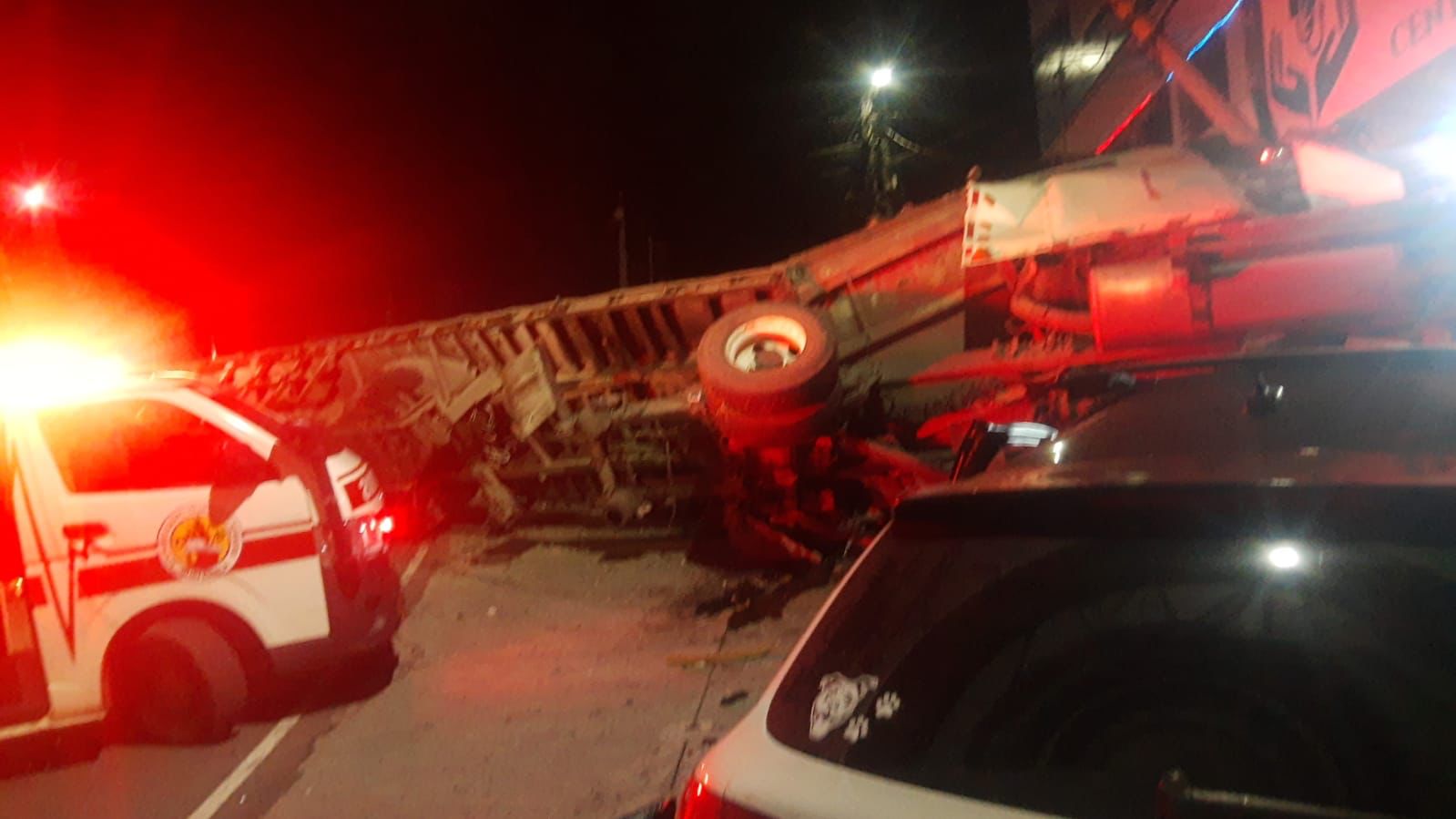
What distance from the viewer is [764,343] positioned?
723cm

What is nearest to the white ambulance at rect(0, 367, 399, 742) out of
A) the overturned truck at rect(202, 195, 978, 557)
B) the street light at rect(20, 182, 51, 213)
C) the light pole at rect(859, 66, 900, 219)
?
the overturned truck at rect(202, 195, 978, 557)

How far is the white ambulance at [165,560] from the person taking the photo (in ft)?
16.0

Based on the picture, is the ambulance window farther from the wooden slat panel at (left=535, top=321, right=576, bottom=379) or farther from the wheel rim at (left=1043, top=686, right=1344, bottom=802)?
the wheel rim at (left=1043, top=686, right=1344, bottom=802)

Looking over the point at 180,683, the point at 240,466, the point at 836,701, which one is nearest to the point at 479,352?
the point at 240,466

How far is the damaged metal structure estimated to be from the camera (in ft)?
19.3

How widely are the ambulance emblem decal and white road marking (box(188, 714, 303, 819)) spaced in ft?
3.01

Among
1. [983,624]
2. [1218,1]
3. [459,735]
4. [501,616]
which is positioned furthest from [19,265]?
[983,624]

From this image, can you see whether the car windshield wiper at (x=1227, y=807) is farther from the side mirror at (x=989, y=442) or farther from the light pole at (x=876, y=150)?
the light pole at (x=876, y=150)

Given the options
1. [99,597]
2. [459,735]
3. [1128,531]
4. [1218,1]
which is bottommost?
[459,735]

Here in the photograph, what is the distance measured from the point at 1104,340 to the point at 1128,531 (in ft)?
15.3

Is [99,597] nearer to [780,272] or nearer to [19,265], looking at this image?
[780,272]

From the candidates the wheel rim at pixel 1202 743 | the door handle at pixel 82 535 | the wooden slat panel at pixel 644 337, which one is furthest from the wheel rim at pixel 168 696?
the wheel rim at pixel 1202 743

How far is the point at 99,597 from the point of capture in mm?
4953

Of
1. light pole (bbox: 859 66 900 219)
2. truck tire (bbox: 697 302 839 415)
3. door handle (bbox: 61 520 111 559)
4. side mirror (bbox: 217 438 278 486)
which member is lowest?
door handle (bbox: 61 520 111 559)
